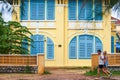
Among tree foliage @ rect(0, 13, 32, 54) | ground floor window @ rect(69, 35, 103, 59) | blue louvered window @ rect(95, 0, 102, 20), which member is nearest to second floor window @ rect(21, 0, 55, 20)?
ground floor window @ rect(69, 35, 103, 59)

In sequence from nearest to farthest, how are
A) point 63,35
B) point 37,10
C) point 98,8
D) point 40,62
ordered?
point 98,8
point 40,62
point 37,10
point 63,35

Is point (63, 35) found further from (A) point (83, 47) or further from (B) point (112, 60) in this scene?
(B) point (112, 60)

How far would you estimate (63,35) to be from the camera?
33.0 meters

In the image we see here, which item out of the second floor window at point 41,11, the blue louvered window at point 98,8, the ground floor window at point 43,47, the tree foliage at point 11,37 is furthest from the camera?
the ground floor window at point 43,47

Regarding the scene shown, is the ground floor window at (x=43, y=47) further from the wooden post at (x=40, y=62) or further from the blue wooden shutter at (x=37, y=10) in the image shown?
the wooden post at (x=40, y=62)

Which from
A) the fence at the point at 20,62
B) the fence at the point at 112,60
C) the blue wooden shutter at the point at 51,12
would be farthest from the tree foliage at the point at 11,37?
the blue wooden shutter at the point at 51,12

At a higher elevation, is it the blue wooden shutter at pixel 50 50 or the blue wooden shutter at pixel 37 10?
the blue wooden shutter at pixel 37 10

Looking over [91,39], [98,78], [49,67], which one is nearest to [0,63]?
[98,78]

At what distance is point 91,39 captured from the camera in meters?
32.9

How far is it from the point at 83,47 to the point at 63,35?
2.03m

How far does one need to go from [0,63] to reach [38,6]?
9.90 meters

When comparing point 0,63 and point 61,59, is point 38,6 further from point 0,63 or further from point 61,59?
point 0,63

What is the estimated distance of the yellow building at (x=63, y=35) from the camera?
107 feet

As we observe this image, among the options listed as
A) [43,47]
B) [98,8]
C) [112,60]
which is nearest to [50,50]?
[43,47]
